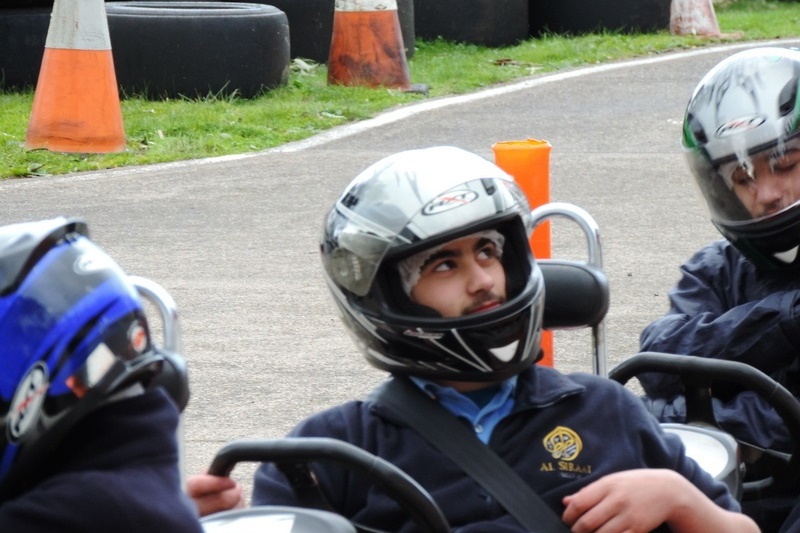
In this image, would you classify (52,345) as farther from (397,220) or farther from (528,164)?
(528,164)

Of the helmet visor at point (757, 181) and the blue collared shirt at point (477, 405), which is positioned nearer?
the blue collared shirt at point (477, 405)

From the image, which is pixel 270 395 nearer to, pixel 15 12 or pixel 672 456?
pixel 672 456

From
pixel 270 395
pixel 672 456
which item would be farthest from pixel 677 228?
pixel 672 456

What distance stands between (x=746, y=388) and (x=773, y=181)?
592 mm

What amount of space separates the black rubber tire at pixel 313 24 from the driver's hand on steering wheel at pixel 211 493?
11249mm

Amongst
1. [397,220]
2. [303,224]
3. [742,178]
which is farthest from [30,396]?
[303,224]

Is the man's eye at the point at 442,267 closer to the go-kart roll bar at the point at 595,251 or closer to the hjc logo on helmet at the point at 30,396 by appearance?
the go-kart roll bar at the point at 595,251

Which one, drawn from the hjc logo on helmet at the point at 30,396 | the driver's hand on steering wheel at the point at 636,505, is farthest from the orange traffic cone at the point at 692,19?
the hjc logo on helmet at the point at 30,396

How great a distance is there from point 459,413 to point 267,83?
932cm

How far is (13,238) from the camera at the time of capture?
6.27ft

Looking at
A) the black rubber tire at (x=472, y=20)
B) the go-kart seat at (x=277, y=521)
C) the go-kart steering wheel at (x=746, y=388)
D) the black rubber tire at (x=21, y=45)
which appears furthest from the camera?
the black rubber tire at (x=472, y=20)

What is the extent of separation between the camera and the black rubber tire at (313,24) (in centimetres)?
1347

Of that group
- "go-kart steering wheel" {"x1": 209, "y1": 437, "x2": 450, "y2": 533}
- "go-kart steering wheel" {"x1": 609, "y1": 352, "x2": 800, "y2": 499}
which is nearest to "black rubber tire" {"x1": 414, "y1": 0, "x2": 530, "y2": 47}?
"go-kart steering wheel" {"x1": 609, "y1": 352, "x2": 800, "y2": 499}

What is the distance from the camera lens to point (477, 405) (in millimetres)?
2674
